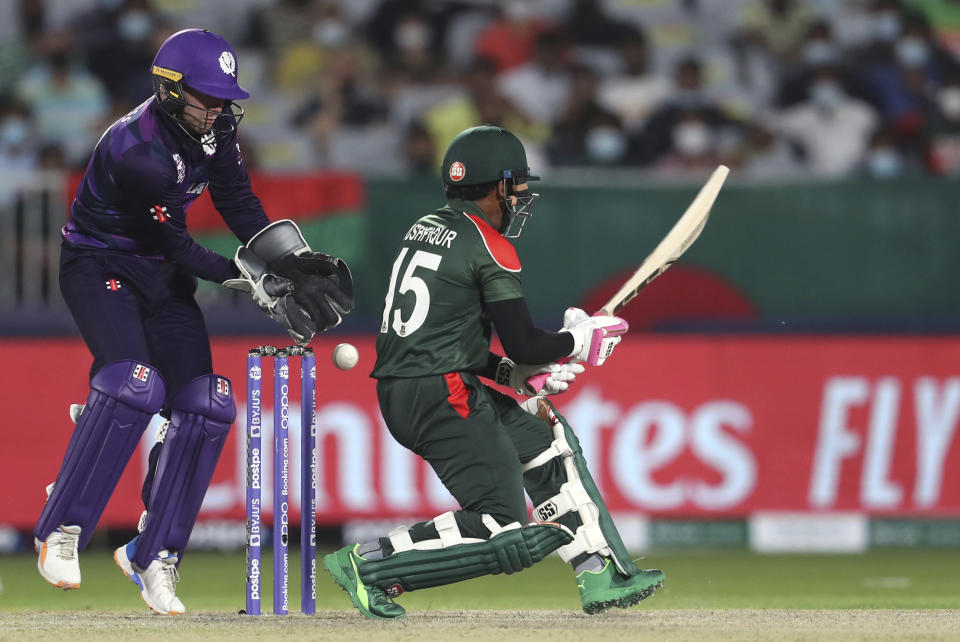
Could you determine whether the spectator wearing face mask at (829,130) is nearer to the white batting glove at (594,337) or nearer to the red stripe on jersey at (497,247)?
the white batting glove at (594,337)

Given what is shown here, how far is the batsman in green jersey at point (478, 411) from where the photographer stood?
18.9 ft

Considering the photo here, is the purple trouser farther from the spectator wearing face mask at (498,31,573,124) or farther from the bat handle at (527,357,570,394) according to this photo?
the spectator wearing face mask at (498,31,573,124)

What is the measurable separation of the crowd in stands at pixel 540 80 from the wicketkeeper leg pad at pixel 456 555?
557cm

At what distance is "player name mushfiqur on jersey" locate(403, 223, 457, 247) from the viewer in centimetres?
584

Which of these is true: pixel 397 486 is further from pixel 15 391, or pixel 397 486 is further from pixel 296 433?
pixel 15 391

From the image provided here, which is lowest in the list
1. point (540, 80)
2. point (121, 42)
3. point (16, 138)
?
point (16, 138)

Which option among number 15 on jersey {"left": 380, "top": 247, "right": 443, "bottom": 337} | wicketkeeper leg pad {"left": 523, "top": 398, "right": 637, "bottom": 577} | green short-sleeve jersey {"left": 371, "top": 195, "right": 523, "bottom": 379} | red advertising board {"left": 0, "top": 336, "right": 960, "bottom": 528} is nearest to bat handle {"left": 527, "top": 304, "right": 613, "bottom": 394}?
wicketkeeper leg pad {"left": 523, "top": 398, "right": 637, "bottom": 577}

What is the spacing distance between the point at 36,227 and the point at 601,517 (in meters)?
5.07

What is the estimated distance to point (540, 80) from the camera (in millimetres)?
12445

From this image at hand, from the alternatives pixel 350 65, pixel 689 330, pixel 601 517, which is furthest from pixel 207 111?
pixel 350 65

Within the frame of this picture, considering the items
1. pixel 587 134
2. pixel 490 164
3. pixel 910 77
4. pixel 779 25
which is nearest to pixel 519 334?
pixel 490 164

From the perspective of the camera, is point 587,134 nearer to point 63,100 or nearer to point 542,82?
point 542,82

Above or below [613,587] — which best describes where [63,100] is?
above

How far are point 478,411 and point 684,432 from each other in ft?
13.3
